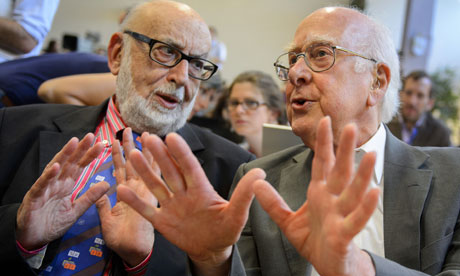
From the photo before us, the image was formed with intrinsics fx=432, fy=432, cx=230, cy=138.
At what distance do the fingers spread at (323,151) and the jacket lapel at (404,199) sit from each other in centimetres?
55

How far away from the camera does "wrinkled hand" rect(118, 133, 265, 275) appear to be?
3.15 ft

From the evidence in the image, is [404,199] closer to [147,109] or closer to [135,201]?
[135,201]

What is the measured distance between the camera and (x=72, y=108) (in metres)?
1.96

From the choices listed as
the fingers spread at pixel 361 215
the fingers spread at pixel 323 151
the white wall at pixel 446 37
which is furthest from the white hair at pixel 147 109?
the white wall at pixel 446 37

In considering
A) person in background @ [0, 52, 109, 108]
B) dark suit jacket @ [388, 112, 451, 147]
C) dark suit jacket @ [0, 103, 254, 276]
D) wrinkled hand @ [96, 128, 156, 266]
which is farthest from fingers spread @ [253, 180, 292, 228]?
dark suit jacket @ [388, 112, 451, 147]

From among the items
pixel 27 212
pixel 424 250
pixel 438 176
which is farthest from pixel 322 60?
pixel 27 212

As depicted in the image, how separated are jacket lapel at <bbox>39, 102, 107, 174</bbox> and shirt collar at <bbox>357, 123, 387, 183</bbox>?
3.62 ft

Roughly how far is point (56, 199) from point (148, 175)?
0.45m

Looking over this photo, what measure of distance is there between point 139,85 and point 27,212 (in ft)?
2.49

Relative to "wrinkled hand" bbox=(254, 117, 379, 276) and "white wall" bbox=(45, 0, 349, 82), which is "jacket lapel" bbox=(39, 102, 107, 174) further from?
"white wall" bbox=(45, 0, 349, 82)

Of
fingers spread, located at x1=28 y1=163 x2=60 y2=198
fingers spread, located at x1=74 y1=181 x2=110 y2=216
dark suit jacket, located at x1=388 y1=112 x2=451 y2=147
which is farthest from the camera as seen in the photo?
dark suit jacket, located at x1=388 y1=112 x2=451 y2=147

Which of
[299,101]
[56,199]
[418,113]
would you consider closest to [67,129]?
[56,199]

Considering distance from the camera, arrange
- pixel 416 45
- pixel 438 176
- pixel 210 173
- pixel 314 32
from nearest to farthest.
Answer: pixel 438 176
pixel 314 32
pixel 210 173
pixel 416 45

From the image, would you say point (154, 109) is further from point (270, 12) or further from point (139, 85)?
point (270, 12)
